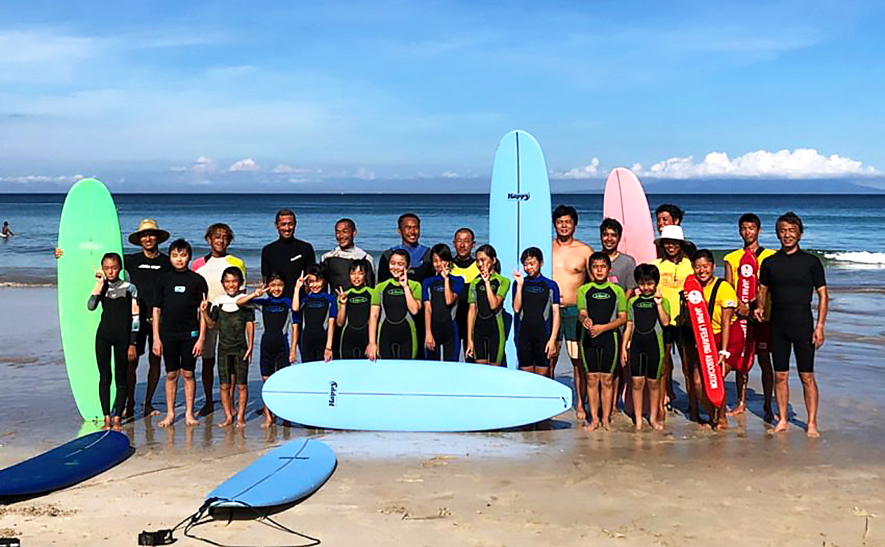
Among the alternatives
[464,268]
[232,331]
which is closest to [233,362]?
[232,331]

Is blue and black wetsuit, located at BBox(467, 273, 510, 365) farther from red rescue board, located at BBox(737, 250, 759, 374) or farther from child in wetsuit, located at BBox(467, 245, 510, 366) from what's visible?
red rescue board, located at BBox(737, 250, 759, 374)

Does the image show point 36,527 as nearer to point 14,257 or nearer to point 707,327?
point 707,327

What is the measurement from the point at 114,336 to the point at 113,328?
0.06 metres

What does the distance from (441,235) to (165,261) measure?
32319mm

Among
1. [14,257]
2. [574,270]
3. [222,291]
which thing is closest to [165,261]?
[222,291]

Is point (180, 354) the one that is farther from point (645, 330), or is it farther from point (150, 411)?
point (645, 330)

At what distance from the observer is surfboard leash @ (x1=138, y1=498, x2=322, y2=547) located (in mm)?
3941

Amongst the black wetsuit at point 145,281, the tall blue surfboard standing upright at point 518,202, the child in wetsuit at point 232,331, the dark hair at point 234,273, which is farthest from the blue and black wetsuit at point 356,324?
the tall blue surfboard standing upright at point 518,202

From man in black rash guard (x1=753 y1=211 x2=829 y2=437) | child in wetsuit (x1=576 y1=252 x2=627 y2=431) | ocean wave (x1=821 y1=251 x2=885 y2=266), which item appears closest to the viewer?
man in black rash guard (x1=753 y1=211 x2=829 y2=437)

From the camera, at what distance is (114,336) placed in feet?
19.6

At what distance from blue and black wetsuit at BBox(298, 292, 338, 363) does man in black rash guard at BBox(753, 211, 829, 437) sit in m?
3.08

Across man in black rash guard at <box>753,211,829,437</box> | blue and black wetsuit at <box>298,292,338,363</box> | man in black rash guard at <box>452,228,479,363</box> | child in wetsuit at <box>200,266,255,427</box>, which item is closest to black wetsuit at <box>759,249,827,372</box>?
man in black rash guard at <box>753,211,829,437</box>

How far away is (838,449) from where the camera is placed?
221 inches

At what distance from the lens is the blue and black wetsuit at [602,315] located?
228 inches
